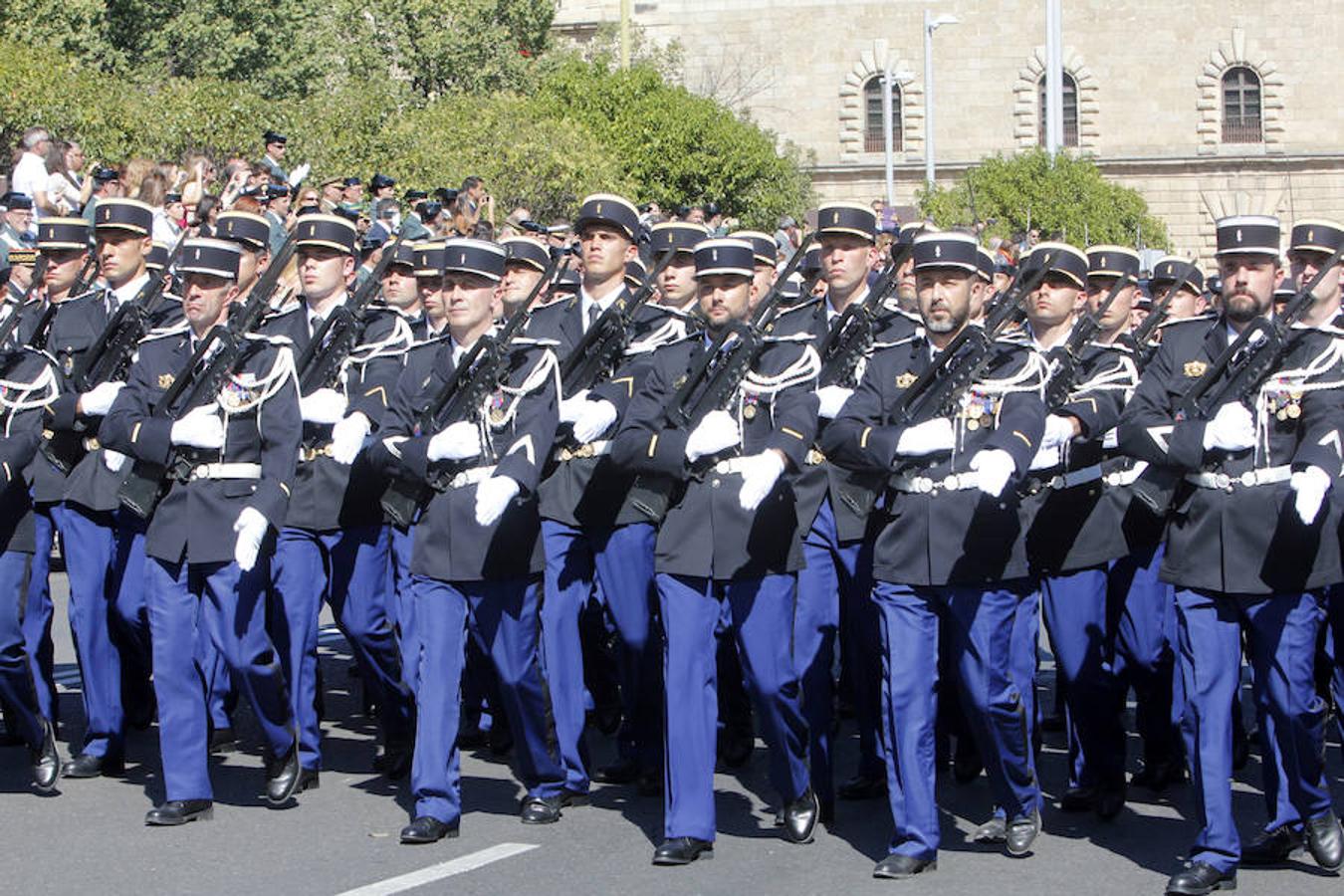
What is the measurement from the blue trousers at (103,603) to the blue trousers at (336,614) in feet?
1.86

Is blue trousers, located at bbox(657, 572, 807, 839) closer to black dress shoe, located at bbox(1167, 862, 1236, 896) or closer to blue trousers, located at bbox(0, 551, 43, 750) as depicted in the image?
black dress shoe, located at bbox(1167, 862, 1236, 896)

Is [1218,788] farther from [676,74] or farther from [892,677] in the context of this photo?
[676,74]

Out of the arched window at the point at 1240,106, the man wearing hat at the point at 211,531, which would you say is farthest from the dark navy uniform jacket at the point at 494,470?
the arched window at the point at 1240,106

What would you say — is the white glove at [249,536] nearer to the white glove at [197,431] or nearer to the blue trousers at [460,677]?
the white glove at [197,431]

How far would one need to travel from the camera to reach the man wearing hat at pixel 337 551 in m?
9.58

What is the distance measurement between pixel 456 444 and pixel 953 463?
1728 mm

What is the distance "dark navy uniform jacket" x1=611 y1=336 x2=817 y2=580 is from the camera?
8.29m

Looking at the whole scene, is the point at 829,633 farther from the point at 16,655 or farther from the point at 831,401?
the point at 16,655

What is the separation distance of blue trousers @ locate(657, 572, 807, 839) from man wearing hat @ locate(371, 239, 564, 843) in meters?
0.62

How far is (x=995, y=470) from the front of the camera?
305 inches

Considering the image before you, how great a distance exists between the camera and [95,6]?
32688 mm

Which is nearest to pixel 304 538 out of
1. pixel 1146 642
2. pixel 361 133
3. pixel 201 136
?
pixel 1146 642

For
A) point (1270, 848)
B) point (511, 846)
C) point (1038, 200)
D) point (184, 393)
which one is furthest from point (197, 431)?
point (1038, 200)

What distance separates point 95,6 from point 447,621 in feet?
85.0
